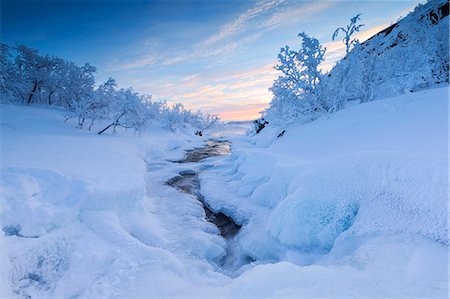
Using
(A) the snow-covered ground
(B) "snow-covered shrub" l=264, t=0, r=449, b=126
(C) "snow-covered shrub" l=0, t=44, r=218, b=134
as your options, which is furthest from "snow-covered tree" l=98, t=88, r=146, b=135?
(A) the snow-covered ground

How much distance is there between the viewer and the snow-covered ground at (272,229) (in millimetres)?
2475

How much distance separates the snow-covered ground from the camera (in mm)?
2475

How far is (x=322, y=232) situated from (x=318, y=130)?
5.54 metres

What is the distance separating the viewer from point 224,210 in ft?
23.3

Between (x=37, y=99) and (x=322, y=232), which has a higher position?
(x=37, y=99)

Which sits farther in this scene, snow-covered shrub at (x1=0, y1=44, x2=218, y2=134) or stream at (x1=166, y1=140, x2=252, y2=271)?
snow-covered shrub at (x1=0, y1=44, x2=218, y2=134)

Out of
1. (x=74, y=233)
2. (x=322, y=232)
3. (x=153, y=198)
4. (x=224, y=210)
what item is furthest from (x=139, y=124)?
(x=322, y=232)

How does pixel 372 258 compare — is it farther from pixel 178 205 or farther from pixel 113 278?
pixel 178 205

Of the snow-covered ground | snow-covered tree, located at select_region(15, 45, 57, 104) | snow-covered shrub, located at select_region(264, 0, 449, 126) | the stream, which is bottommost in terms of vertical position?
the stream

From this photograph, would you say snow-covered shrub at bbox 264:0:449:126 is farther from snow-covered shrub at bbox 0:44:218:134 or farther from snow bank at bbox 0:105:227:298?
snow-covered shrub at bbox 0:44:218:134

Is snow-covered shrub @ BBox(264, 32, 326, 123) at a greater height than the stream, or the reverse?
snow-covered shrub @ BBox(264, 32, 326, 123)

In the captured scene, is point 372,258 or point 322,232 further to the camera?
point 322,232

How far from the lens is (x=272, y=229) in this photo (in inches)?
188

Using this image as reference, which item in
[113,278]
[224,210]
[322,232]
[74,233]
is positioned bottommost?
[224,210]
